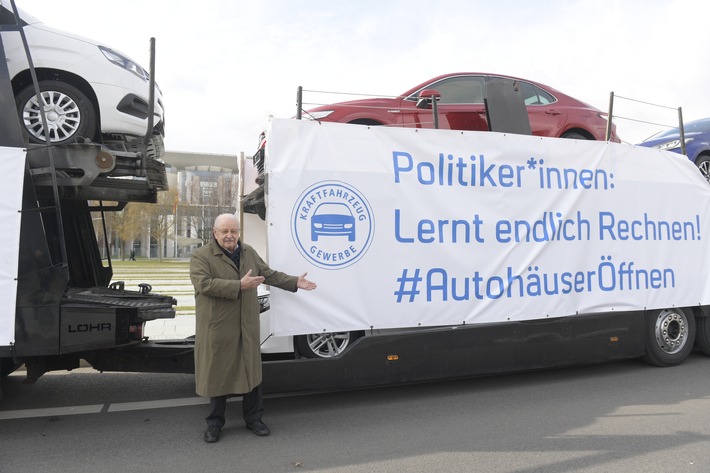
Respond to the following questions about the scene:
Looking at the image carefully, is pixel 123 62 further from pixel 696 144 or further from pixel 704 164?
pixel 704 164

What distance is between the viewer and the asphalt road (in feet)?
11.9

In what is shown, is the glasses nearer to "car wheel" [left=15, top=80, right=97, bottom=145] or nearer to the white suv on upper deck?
the white suv on upper deck

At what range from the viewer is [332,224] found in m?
4.54

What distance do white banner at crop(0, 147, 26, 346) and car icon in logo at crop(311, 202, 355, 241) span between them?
2.22 meters

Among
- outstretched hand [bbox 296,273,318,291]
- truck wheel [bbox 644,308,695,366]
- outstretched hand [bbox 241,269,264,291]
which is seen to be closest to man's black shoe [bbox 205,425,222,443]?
outstretched hand [bbox 241,269,264,291]

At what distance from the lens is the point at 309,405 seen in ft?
16.1

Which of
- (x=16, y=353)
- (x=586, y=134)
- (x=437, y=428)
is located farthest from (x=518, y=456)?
(x=586, y=134)

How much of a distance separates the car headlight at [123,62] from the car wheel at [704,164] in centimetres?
697

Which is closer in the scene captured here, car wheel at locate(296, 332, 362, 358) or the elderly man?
the elderly man

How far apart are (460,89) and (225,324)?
4.36 metres

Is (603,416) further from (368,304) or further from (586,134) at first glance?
(586,134)

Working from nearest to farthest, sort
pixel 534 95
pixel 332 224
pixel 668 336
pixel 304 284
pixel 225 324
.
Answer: pixel 225 324, pixel 304 284, pixel 332 224, pixel 668 336, pixel 534 95

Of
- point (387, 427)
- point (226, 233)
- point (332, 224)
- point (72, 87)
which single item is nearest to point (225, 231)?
point (226, 233)

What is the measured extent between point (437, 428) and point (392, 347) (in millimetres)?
789
